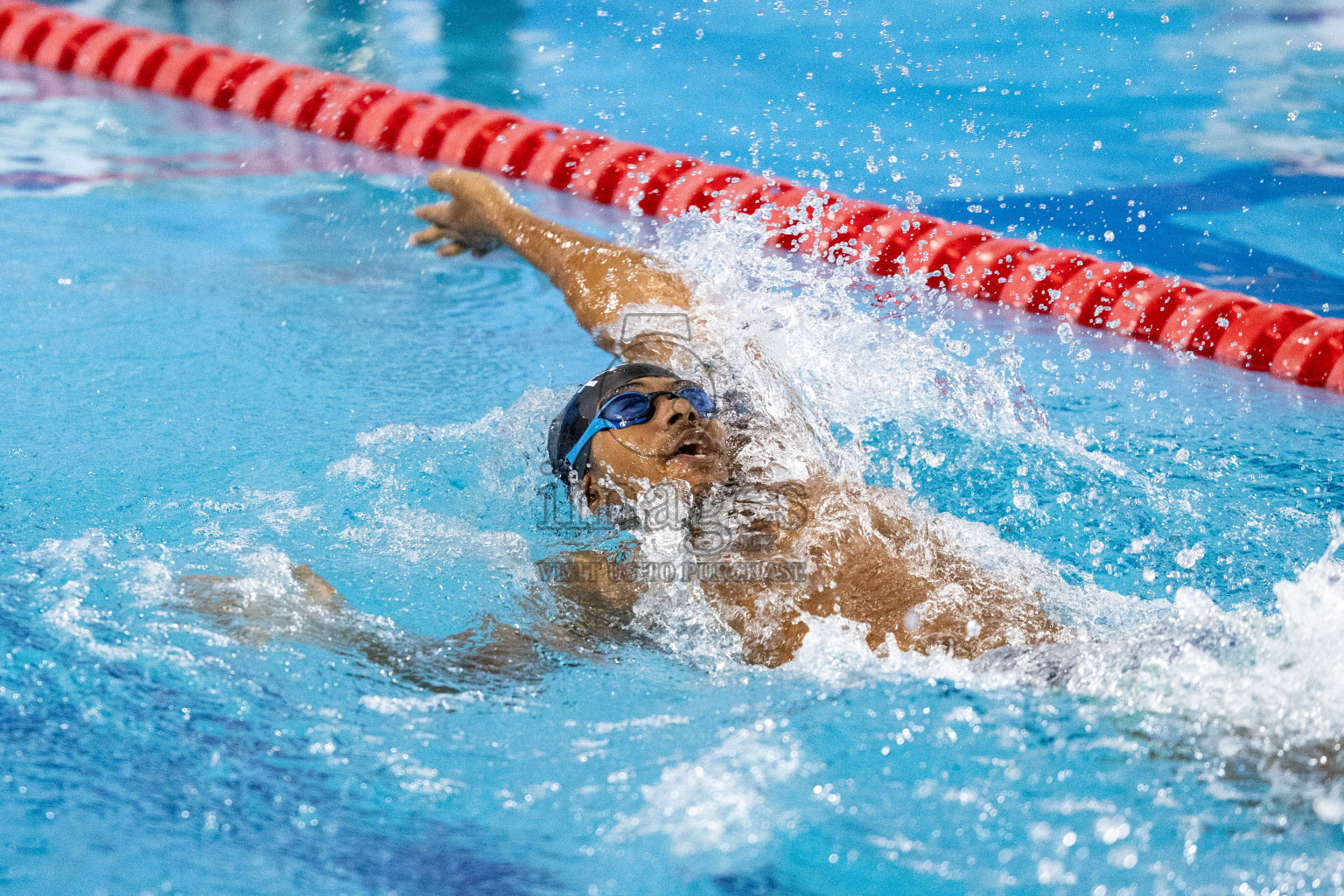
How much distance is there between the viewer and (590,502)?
7.34 ft

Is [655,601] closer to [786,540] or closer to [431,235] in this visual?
[786,540]

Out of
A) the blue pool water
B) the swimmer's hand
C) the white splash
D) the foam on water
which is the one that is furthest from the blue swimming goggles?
the swimmer's hand

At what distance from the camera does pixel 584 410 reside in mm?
2178

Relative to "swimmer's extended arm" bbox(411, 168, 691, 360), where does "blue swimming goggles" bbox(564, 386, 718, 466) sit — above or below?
below

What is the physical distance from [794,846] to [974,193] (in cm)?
365

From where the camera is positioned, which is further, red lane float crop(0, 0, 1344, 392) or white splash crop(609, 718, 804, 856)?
red lane float crop(0, 0, 1344, 392)

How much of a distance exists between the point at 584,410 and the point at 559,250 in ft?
3.10

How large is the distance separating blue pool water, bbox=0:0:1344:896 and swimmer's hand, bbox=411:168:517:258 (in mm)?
427

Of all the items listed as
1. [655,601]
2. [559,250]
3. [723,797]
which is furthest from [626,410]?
[559,250]

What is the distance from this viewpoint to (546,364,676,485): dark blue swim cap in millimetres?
2158

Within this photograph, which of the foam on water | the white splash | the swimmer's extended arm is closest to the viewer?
the white splash

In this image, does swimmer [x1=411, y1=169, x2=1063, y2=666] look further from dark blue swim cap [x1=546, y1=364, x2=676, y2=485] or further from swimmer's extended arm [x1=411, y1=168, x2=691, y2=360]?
swimmer's extended arm [x1=411, y1=168, x2=691, y2=360]

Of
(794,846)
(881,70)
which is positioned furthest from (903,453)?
(881,70)

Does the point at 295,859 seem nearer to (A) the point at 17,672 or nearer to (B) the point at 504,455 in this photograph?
(A) the point at 17,672
